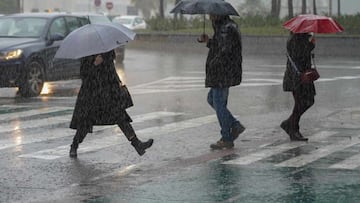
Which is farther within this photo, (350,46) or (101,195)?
(350,46)

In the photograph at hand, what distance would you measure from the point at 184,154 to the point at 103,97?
118 centimetres

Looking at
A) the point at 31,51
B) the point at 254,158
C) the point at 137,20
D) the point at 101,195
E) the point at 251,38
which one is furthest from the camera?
the point at 137,20

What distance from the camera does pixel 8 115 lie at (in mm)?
13391

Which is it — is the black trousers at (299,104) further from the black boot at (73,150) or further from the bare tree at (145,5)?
the bare tree at (145,5)

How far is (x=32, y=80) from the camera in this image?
1619 cm

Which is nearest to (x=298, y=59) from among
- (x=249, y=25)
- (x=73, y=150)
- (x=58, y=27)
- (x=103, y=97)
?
(x=103, y=97)

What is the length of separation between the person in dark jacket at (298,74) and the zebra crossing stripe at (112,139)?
179 centimetres

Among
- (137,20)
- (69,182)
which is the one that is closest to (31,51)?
(69,182)

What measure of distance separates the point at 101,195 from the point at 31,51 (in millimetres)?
8977

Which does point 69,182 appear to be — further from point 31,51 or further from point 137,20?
point 137,20

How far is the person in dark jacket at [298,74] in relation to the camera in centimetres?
1055

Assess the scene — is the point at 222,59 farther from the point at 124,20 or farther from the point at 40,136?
the point at 124,20

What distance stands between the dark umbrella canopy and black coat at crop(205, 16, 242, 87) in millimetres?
158

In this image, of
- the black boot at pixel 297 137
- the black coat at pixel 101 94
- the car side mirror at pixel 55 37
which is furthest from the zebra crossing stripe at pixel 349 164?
the car side mirror at pixel 55 37
